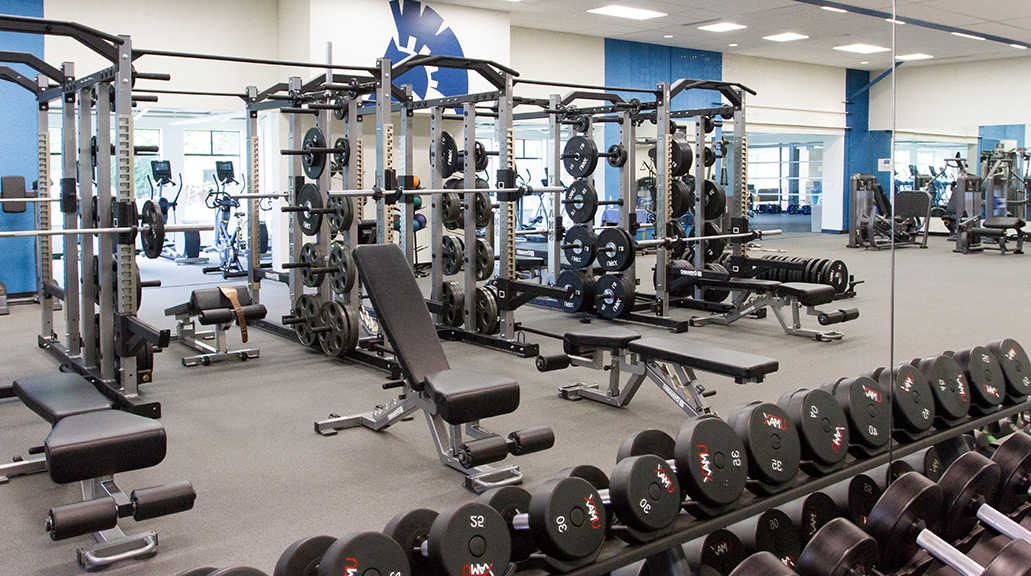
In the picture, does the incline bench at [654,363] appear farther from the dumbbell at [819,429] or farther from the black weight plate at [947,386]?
the dumbbell at [819,429]

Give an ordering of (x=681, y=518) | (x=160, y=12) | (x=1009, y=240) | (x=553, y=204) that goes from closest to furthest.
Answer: (x=681, y=518) < (x=553, y=204) < (x=160, y=12) < (x=1009, y=240)

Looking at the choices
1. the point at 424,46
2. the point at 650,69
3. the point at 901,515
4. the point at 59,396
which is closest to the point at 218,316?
the point at 59,396

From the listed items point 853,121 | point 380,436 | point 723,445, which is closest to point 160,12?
point 380,436

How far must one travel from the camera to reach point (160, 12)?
768 cm

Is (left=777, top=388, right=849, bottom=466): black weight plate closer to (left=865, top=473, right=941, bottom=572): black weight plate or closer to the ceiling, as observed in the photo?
(left=865, top=473, right=941, bottom=572): black weight plate

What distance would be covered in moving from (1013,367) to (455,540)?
8.09ft

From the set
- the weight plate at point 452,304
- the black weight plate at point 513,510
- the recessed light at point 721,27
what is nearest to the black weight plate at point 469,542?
the black weight plate at point 513,510

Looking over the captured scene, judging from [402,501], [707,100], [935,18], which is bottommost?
[402,501]

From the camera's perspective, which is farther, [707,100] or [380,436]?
[707,100]

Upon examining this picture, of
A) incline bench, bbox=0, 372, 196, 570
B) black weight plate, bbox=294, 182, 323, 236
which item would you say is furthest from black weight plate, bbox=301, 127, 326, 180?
incline bench, bbox=0, 372, 196, 570

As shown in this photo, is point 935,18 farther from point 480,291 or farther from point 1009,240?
point 1009,240

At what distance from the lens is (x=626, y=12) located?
9422 mm

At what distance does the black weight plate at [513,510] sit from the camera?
6.35ft

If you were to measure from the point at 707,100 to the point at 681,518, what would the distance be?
10.8m
